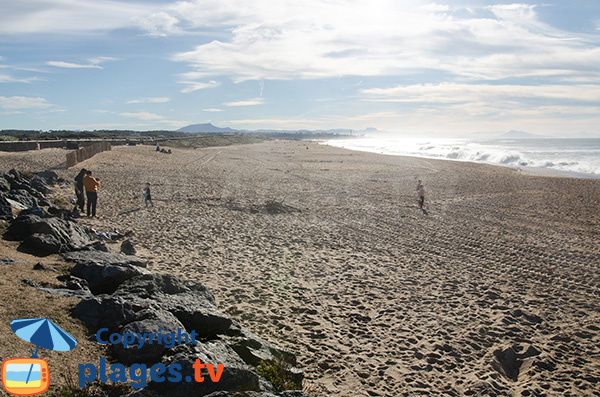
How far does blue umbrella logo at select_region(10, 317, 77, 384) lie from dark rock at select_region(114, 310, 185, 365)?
1.78 feet

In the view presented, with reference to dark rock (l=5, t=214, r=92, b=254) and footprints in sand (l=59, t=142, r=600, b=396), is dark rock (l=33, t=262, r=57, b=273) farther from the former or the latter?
footprints in sand (l=59, t=142, r=600, b=396)

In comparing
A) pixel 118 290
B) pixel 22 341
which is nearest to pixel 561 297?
pixel 118 290

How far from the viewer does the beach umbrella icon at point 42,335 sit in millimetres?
3783

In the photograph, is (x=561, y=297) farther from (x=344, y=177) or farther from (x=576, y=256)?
(x=344, y=177)

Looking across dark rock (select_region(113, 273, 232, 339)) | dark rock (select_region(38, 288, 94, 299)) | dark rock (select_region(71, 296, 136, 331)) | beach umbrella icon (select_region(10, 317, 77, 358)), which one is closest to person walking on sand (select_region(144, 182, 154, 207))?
dark rock (select_region(113, 273, 232, 339))

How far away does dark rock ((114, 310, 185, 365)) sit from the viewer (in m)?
4.22

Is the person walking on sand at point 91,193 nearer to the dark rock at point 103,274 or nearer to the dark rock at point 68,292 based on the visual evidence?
the dark rock at point 103,274

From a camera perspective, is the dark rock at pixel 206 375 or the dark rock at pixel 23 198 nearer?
the dark rock at pixel 206 375

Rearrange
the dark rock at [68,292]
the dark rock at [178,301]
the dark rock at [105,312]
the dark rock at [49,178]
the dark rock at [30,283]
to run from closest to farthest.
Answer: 1. the dark rock at [105,312]
2. the dark rock at [178,301]
3. the dark rock at [68,292]
4. the dark rock at [30,283]
5. the dark rock at [49,178]

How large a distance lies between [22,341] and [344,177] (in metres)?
26.1

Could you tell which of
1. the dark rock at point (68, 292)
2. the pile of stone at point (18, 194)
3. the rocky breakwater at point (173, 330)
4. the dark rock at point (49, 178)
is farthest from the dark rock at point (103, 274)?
the dark rock at point (49, 178)

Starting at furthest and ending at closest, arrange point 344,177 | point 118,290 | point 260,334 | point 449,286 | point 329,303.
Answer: point 344,177
point 449,286
point 329,303
point 260,334
point 118,290

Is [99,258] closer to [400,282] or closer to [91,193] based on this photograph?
[400,282]

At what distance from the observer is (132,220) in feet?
43.2
